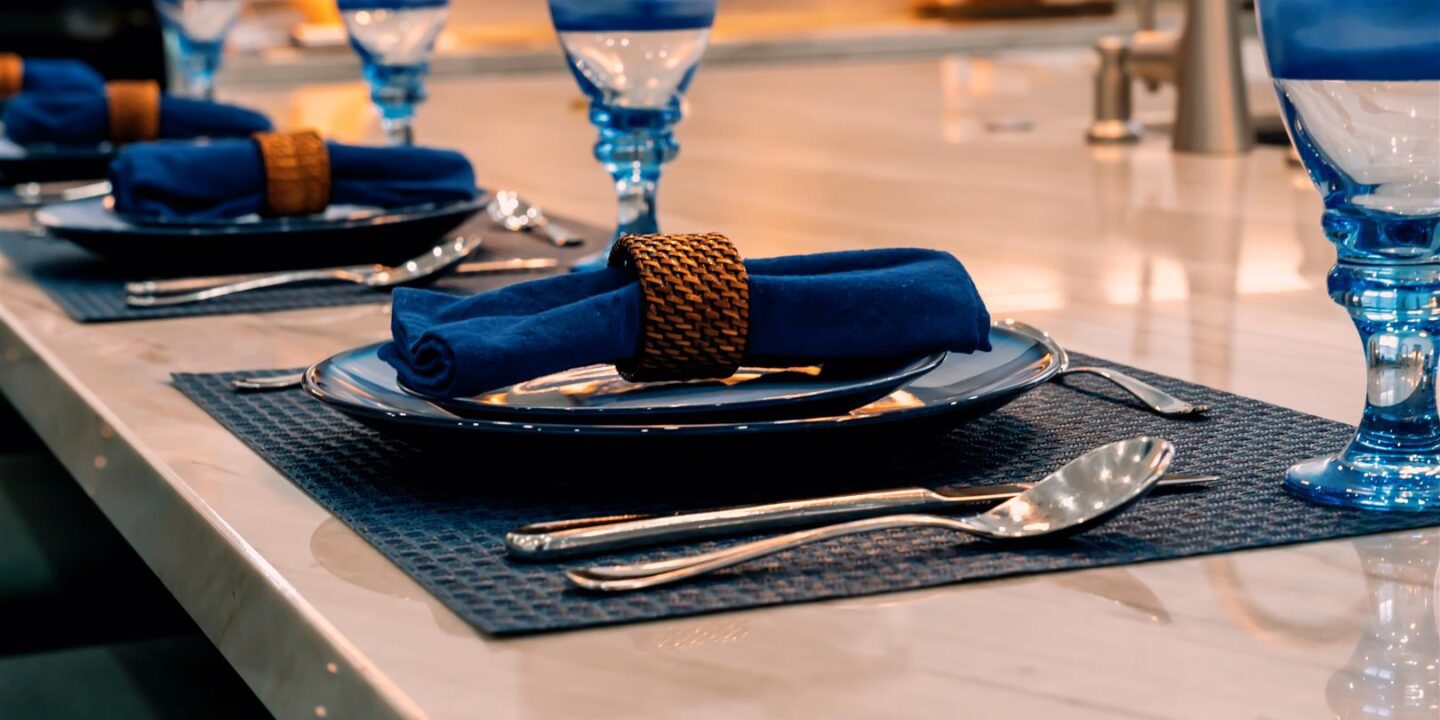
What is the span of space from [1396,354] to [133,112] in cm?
122

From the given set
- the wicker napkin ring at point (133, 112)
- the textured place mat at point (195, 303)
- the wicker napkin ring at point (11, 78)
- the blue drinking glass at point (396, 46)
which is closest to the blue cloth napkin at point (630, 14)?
the textured place mat at point (195, 303)

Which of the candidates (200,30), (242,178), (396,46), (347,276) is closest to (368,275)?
(347,276)

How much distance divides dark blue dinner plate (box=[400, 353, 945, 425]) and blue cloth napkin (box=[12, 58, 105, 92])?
1.33 metres

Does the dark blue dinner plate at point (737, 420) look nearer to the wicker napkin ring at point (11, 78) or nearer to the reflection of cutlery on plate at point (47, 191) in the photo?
the reflection of cutlery on plate at point (47, 191)

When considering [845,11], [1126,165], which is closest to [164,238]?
[1126,165]

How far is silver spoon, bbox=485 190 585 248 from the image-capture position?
1.24 metres

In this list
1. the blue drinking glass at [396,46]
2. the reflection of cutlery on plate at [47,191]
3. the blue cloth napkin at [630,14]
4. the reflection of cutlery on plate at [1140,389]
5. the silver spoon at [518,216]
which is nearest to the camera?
the reflection of cutlery on plate at [1140,389]

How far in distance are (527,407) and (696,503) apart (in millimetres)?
59

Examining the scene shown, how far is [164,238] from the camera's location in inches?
42.6

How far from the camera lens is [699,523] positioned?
0.51 meters

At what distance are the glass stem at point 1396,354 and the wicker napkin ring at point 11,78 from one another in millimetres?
1664

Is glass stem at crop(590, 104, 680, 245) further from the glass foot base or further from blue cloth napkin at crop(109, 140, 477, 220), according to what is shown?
the glass foot base

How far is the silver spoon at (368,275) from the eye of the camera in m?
1.01

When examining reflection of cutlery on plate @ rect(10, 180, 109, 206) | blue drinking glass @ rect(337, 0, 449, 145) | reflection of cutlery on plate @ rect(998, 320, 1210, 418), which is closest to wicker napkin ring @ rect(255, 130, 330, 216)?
blue drinking glass @ rect(337, 0, 449, 145)
